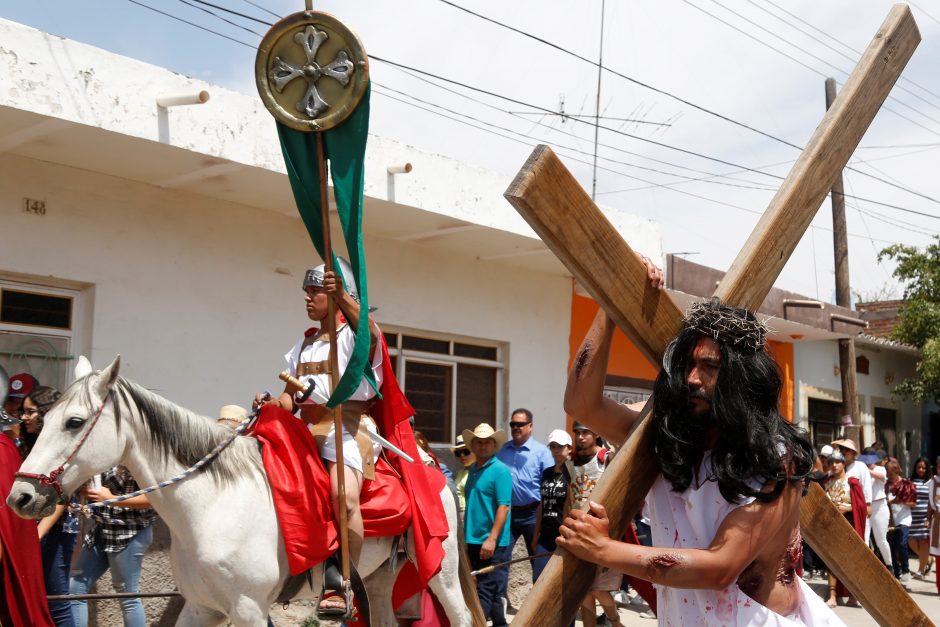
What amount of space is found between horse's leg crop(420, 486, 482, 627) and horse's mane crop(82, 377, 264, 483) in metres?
1.64

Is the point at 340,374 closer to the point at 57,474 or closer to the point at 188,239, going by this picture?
the point at 57,474

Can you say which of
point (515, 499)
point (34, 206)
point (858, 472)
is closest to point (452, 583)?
point (515, 499)

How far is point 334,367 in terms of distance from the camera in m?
5.14

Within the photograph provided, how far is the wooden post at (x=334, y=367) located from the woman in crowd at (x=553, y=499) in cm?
370

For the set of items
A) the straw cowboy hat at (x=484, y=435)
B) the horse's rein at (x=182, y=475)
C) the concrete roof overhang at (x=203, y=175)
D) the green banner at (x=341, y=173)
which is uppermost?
the concrete roof overhang at (x=203, y=175)

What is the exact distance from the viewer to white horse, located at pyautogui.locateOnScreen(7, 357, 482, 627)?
5.17m

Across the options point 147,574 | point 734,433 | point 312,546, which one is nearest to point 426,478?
point 312,546

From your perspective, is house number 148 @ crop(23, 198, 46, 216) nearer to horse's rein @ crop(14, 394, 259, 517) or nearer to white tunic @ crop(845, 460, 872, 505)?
horse's rein @ crop(14, 394, 259, 517)

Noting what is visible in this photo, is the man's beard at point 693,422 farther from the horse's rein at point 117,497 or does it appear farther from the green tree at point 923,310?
the green tree at point 923,310

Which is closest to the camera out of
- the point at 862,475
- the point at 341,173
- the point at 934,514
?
the point at 341,173

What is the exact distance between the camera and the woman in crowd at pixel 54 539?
21.2 ft

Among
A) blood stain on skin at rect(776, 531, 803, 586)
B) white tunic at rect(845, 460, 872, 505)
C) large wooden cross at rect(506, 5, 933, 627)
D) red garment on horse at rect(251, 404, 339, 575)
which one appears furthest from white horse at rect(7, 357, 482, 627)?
white tunic at rect(845, 460, 872, 505)

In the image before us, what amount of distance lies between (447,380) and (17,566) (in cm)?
728

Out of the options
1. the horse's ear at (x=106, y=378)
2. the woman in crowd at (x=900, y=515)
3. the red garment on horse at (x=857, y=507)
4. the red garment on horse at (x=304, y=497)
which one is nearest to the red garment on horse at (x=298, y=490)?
the red garment on horse at (x=304, y=497)
